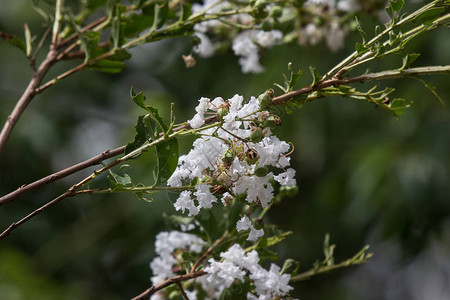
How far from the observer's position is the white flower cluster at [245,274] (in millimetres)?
755

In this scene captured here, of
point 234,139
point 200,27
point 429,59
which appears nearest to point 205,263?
point 234,139

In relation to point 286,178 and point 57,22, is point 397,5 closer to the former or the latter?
point 286,178

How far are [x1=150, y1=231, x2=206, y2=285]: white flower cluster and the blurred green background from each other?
1.14m

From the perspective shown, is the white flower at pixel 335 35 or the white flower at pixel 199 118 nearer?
the white flower at pixel 199 118

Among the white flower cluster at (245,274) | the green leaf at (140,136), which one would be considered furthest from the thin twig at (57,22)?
the white flower cluster at (245,274)

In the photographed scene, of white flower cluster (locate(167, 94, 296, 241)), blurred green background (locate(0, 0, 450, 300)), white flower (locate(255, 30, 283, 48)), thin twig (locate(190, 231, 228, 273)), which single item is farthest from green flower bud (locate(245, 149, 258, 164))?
blurred green background (locate(0, 0, 450, 300))

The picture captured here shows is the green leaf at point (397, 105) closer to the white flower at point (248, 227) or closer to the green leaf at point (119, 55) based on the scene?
the white flower at point (248, 227)

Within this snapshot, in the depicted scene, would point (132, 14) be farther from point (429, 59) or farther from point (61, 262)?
point (61, 262)

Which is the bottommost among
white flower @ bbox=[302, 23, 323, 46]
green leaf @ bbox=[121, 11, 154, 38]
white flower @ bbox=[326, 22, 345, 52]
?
green leaf @ bbox=[121, 11, 154, 38]

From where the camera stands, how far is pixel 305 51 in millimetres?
2689

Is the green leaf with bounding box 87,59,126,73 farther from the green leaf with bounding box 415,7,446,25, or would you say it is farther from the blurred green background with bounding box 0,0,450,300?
the blurred green background with bounding box 0,0,450,300

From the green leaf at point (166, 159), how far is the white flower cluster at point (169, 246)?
236 mm

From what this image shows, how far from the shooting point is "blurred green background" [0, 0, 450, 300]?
2.19m

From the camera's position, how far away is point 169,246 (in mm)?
929
